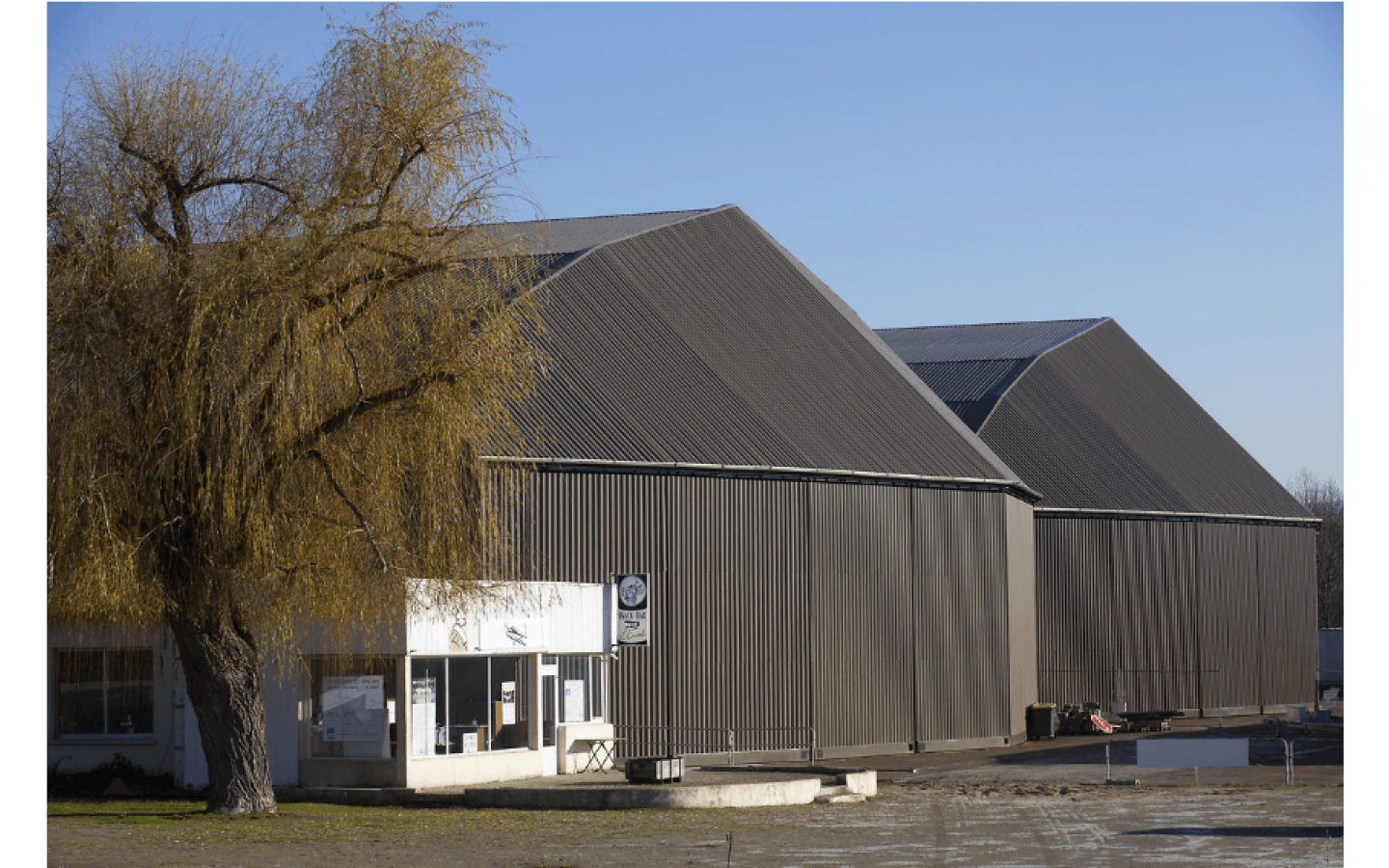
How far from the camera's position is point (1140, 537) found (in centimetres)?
5216

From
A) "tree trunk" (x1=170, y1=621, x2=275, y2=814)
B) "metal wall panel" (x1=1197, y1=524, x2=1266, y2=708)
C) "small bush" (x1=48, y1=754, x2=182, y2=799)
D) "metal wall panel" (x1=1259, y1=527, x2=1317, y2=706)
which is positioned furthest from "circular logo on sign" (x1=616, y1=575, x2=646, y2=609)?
"metal wall panel" (x1=1259, y1=527, x2=1317, y2=706)

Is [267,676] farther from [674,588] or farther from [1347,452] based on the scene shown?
[1347,452]

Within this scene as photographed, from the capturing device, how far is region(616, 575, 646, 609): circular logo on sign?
33.8 m

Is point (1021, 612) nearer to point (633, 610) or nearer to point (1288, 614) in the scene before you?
point (633, 610)

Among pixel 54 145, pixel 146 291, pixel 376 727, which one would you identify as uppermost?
pixel 54 145

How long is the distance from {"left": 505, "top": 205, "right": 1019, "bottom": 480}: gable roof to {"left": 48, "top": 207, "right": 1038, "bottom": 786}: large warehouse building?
0.09m

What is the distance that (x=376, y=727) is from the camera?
27391 millimetres

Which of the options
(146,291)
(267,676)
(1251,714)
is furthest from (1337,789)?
(1251,714)

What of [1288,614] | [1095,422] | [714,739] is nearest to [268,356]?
[714,739]

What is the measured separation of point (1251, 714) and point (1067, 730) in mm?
11273

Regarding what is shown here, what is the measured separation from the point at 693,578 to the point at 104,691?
43.0 feet

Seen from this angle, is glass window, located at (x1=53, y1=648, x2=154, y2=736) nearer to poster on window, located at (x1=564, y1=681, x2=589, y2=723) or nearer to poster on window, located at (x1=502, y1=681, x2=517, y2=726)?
poster on window, located at (x1=502, y1=681, x2=517, y2=726)

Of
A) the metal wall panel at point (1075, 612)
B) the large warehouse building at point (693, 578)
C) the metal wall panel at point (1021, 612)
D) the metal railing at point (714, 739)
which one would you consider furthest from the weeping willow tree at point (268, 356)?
the metal wall panel at point (1075, 612)
